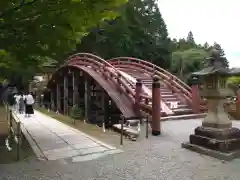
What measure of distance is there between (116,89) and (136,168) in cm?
976

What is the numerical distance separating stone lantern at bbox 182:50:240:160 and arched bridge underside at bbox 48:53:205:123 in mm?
4892

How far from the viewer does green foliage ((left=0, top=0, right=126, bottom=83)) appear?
298 inches

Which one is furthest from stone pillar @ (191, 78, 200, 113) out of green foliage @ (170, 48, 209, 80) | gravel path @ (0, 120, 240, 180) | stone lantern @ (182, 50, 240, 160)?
green foliage @ (170, 48, 209, 80)

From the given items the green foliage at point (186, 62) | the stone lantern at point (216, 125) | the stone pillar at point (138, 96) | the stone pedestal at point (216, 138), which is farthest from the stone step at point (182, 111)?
the green foliage at point (186, 62)

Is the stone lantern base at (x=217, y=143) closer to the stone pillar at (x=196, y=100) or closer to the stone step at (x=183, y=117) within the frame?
the stone step at (x=183, y=117)

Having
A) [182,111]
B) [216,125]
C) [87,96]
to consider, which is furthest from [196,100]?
[216,125]

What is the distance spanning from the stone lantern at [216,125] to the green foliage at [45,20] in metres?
3.59

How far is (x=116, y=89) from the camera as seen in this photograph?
16719 millimetres

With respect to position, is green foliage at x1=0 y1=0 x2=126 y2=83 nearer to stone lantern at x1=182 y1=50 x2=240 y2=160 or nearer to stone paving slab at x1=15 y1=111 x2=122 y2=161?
stone paving slab at x1=15 y1=111 x2=122 y2=161

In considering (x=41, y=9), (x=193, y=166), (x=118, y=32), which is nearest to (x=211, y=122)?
→ (x=193, y=166)

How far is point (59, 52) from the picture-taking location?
10.1 m

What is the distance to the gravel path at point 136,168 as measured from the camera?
6.62m

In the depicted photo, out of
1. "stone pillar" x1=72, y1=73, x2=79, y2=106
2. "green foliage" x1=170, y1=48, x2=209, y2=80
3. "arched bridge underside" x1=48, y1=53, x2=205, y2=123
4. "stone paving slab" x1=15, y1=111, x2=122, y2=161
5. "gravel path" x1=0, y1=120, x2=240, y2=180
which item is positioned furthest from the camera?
"green foliage" x1=170, y1=48, x2=209, y2=80

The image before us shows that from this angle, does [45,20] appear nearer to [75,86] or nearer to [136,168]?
[136,168]
